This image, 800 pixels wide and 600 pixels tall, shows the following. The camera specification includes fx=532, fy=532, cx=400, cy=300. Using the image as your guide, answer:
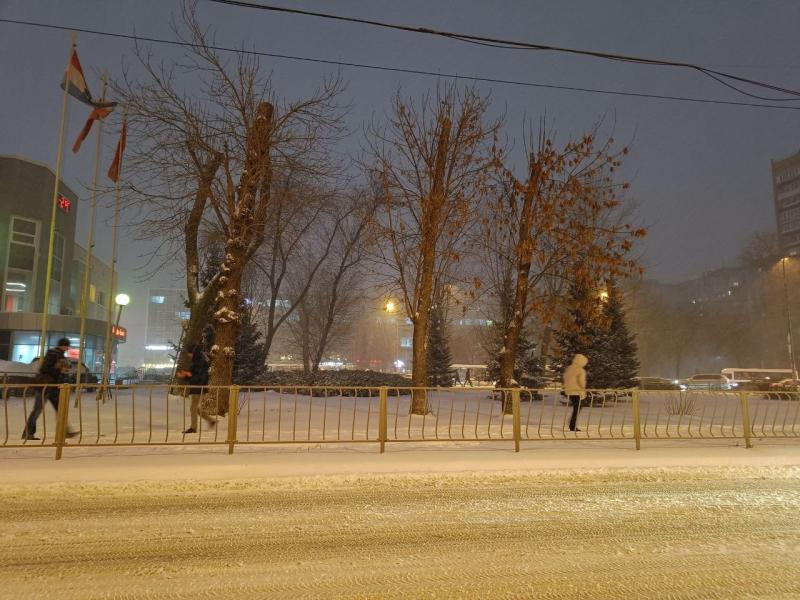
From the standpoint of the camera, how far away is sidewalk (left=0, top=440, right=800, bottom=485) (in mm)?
6863

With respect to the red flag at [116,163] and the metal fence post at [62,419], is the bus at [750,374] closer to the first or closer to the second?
the red flag at [116,163]

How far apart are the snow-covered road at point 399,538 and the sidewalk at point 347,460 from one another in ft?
1.27

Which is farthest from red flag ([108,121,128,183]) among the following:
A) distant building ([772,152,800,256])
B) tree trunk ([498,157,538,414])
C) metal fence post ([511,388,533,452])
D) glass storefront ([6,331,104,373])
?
distant building ([772,152,800,256])

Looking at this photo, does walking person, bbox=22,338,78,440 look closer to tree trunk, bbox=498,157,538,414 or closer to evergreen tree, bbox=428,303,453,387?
tree trunk, bbox=498,157,538,414

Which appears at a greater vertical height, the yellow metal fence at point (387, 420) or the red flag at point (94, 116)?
the red flag at point (94, 116)

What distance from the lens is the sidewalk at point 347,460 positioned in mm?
6863

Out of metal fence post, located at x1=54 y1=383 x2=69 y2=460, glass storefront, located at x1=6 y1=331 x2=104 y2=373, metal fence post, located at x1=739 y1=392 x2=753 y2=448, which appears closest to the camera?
metal fence post, located at x1=54 y1=383 x2=69 y2=460

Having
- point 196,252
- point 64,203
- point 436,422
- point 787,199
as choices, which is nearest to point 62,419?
point 436,422

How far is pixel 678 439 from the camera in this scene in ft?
33.1

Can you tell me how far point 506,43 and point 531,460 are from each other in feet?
22.1

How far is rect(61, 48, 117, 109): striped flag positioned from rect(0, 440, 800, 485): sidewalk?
512 inches

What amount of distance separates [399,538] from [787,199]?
112472mm

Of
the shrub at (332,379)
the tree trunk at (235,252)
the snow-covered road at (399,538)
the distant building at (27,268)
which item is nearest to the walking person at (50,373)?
the snow-covered road at (399,538)

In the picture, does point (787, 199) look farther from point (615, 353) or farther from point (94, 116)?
point (94, 116)
